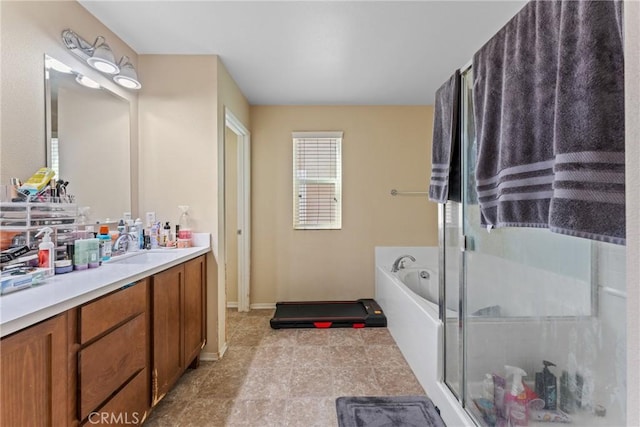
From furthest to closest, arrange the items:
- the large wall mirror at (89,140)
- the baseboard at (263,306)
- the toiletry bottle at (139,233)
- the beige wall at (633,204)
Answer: the baseboard at (263,306), the toiletry bottle at (139,233), the large wall mirror at (89,140), the beige wall at (633,204)

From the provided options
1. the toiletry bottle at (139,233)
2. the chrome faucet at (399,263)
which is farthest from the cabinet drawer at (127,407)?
the chrome faucet at (399,263)

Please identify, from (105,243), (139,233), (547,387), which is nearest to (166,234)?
(139,233)

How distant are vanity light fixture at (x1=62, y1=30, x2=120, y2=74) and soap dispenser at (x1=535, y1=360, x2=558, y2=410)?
281 centimetres

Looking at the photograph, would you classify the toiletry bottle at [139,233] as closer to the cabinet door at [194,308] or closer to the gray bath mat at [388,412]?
the cabinet door at [194,308]

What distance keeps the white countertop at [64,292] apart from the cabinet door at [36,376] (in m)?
0.04

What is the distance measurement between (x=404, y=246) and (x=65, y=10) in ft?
11.0

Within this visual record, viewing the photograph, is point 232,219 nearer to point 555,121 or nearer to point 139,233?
point 139,233

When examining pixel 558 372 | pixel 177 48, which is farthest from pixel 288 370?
pixel 177 48

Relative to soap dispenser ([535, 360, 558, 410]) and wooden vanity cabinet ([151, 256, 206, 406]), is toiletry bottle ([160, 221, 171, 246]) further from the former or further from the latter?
soap dispenser ([535, 360, 558, 410])

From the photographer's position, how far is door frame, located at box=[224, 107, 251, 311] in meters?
3.01

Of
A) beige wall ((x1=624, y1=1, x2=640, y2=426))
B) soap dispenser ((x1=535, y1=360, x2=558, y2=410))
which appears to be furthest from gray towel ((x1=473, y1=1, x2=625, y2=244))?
soap dispenser ((x1=535, y1=360, x2=558, y2=410))

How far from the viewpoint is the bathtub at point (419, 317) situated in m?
1.53

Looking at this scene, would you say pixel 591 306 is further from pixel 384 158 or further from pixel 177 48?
pixel 177 48

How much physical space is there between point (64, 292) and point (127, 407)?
0.66 metres
